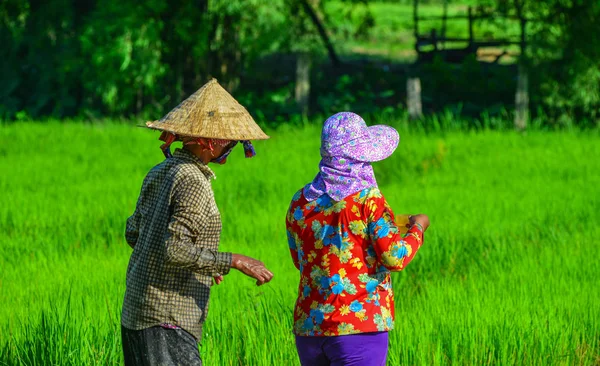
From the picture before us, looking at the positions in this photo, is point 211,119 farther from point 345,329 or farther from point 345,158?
point 345,329

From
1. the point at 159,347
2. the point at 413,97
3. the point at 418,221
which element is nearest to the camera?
the point at 159,347

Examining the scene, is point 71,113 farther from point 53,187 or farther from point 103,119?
A: point 53,187

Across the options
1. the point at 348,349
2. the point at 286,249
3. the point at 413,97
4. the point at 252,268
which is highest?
the point at 413,97

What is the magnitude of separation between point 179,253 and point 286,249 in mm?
4086

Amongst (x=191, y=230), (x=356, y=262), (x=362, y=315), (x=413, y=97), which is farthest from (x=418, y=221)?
(x=413, y=97)

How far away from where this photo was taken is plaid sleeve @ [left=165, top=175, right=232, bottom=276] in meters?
3.37

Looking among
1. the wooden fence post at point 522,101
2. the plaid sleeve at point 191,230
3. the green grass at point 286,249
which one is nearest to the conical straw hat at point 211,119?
the plaid sleeve at point 191,230

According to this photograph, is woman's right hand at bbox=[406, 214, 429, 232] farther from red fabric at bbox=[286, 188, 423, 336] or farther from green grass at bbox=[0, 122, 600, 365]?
green grass at bbox=[0, 122, 600, 365]

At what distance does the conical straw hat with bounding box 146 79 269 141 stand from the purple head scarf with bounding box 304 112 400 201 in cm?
25

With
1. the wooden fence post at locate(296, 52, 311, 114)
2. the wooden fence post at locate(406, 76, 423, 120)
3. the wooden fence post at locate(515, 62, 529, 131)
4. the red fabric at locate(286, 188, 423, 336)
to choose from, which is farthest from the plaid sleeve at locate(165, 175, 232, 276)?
the wooden fence post at locate(296, 52, 311, 114)

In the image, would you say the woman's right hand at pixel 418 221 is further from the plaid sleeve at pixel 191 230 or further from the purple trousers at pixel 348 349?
the plaid sleeve at pixel 191 230

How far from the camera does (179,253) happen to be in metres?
3.36

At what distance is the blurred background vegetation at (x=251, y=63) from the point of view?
14.0m

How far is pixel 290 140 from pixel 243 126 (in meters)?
9.59
